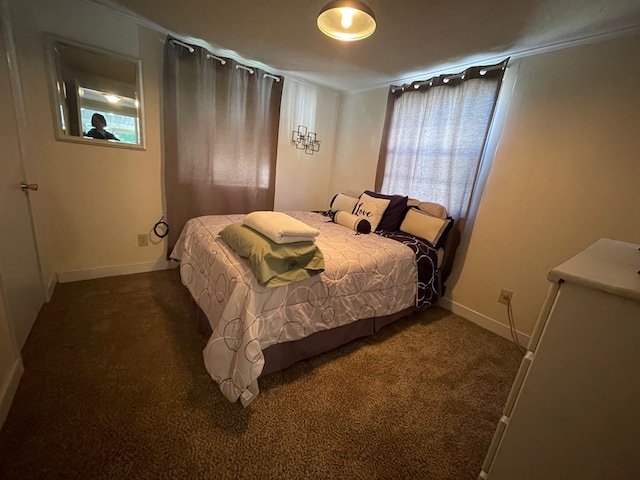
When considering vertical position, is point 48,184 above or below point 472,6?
below

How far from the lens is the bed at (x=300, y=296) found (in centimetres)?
130

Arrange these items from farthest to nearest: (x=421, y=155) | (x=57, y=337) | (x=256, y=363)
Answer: (x=421, y=155), (x=57, y=337), (x=256, y=363)

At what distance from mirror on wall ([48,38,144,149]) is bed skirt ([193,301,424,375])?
1798 mm

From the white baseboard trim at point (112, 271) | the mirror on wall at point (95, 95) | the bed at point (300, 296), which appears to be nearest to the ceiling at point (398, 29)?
the mirror on wall at point (95, 95)

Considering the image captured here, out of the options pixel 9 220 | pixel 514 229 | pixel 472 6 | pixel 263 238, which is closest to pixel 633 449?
pixel 263 238

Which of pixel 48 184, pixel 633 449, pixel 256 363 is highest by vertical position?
pixel 48 184

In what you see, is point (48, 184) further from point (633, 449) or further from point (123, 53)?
point (633, 449)

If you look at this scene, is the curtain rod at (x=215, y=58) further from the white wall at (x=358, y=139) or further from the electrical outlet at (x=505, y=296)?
the electrical outlet at (x=505, y=296)

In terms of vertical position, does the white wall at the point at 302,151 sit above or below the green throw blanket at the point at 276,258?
above

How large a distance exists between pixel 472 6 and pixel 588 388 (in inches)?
77.8

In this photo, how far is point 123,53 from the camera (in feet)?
7.32

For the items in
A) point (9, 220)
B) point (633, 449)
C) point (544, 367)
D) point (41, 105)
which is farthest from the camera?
point (41, 105)

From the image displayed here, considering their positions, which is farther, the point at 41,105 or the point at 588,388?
the point at 41,105

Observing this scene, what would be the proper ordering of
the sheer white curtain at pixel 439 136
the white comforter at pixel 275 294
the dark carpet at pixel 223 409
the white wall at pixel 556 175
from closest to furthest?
the dark carpet at pixel 223 409, the white comforter at pixel 275 294, the white wall at pixel 556 175, the sheer white curtain at pixel 439 136
